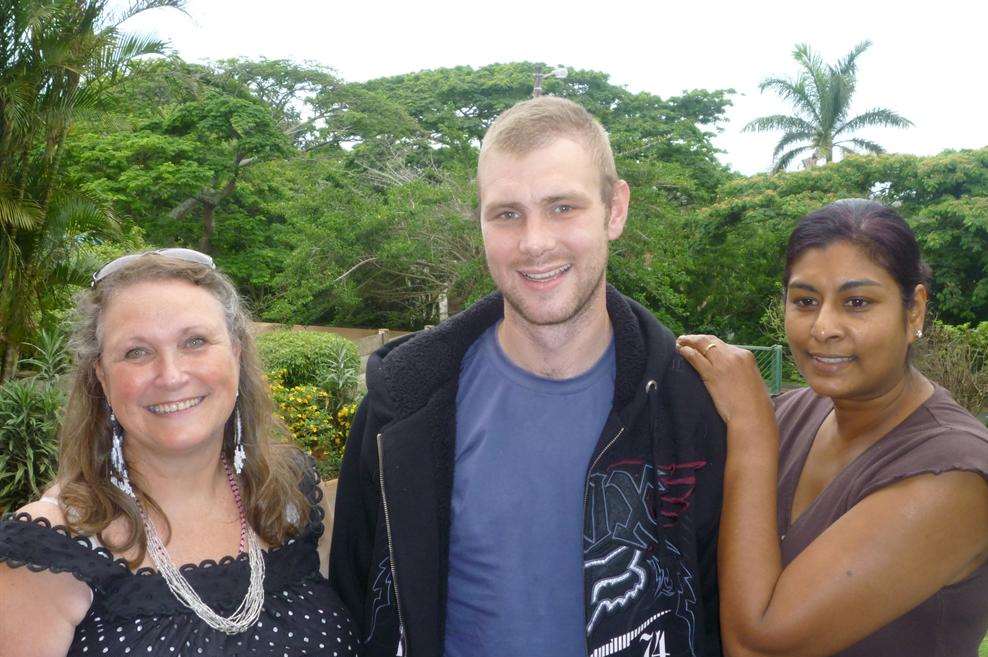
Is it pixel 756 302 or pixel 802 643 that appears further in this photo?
pixel 756 302

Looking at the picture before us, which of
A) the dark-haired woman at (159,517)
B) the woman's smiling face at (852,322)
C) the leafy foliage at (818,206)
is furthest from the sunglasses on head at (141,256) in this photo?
the leafy foliage at (818,206)

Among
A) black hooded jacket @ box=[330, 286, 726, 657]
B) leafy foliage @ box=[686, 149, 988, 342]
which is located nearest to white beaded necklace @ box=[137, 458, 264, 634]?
black hooded jacket @ box=[330, 286, 726, 657]

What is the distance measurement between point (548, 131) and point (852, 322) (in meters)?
0.97

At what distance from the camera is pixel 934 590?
6.73ft

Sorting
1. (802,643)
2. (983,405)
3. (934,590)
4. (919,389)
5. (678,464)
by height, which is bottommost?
(983,405)

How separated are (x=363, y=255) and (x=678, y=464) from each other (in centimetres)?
1687

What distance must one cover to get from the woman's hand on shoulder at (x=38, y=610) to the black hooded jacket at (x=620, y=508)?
2.66ft

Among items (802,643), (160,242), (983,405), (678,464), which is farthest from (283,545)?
(160,242)

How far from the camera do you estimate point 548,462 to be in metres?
2.45

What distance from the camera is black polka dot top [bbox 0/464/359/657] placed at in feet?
7.08

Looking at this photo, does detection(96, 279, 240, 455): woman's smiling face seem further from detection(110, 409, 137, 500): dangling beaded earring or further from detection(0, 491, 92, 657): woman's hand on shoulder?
detection(0, 491, 92, 657): woman's hand on shoulder

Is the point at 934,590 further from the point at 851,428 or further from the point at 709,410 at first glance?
the point at 709,410

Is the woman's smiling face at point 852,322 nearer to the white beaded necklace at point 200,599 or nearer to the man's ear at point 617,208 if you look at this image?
the man's ear at point 617,208

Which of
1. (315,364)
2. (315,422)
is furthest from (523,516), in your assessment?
(315,364)
